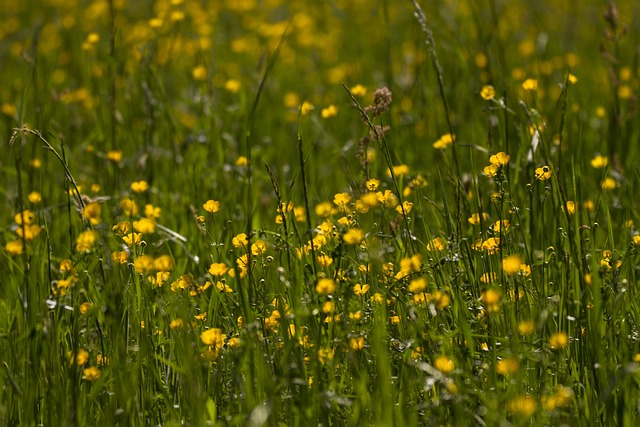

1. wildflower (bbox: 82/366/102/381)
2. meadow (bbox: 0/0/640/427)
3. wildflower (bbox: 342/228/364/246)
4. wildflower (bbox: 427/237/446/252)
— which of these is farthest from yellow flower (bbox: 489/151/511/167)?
wildflower (bbox: 82/366/102/381)

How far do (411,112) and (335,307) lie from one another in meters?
2.37

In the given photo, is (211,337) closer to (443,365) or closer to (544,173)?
(443,365)

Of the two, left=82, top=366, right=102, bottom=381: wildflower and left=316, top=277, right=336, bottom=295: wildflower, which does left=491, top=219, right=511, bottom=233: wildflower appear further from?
left=82, top=366, right=102, bottom=381: wildflower

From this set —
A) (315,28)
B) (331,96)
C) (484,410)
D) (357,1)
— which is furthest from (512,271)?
(357,1)

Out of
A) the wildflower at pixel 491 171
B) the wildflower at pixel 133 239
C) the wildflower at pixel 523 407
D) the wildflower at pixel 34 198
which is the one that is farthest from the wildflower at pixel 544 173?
the wildflower at pixel 34 198

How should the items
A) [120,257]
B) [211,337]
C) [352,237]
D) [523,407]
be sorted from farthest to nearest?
→ 1. [120,257]
2. [352,237]
3. [211,337]
4. [523,407]

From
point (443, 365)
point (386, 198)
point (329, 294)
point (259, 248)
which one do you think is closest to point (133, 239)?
point (259, 248)

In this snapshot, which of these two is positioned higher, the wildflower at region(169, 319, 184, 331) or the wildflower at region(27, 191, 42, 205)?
the wildflower at region(27, 191, 42, 205)

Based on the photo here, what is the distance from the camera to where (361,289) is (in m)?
2.35

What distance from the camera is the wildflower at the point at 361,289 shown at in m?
2.32

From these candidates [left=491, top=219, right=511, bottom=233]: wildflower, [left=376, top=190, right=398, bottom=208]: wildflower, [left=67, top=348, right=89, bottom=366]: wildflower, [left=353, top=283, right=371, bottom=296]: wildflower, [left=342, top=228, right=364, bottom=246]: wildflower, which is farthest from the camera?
[left=376, top=190, right=398, bottom=208]: wildflower

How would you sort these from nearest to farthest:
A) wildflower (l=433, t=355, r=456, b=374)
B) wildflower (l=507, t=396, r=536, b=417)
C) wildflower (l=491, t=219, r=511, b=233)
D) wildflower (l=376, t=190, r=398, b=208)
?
wildflower (l=507, t=396, r=536, b=417) → wildflower (l=433, t=355, r=456, b=374) → wildflower (l=491, t=219, r=511, b=233) → wildflower (l=376, t=190, r=398, b=208)

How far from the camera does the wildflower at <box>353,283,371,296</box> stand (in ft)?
7.61

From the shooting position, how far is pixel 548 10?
7520mm
